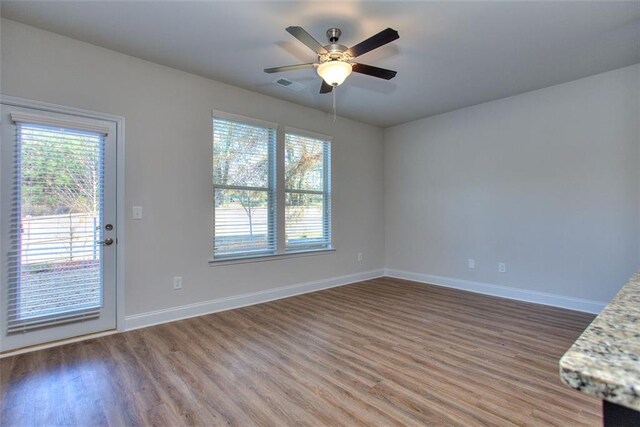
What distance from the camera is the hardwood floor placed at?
6.07 ft

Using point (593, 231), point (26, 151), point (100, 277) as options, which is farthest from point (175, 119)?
point (593, 231)

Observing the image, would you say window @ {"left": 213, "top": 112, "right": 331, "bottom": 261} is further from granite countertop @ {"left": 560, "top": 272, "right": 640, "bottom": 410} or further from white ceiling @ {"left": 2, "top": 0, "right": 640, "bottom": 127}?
granite countertop @ {"left": 560, "top": 272, "right": 640, "bottom": 410}

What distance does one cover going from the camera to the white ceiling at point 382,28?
243 cm

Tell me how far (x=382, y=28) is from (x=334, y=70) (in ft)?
1.90

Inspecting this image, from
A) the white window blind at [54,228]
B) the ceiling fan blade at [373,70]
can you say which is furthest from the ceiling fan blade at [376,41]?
the white window blind at [54,228]

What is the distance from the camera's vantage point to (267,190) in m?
4.19

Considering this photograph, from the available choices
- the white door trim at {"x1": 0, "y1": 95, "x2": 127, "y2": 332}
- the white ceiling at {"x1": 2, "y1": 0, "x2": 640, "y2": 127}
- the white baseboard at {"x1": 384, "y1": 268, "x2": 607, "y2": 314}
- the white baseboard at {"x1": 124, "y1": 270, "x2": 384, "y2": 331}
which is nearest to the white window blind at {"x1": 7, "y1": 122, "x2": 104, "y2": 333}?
the white door trim at {"x1": 0, "y1": 95, "x2": 127, "y2": 332}

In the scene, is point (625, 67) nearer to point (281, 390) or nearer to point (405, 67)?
point (405, 67)

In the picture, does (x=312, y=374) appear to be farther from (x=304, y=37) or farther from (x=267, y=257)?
(x=304, y=37)

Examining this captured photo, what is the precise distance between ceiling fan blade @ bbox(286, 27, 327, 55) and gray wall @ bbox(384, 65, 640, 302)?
3.10 meters

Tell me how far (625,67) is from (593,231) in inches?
69.2

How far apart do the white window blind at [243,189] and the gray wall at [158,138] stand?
0.14m

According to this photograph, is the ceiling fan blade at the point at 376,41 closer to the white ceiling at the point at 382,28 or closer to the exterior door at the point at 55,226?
the white ceiling at the point at 382,28

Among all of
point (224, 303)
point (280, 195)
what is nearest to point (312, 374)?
point (224, 303)
